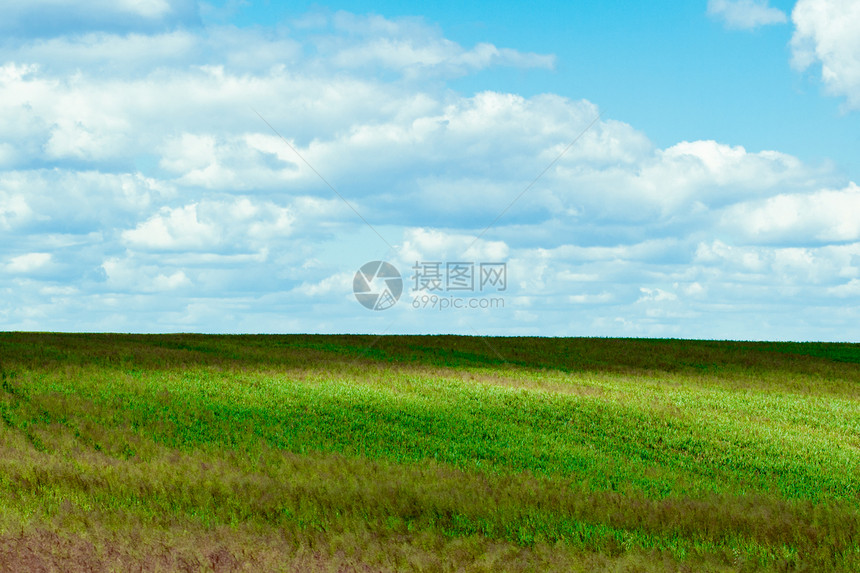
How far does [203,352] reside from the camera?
33625mm

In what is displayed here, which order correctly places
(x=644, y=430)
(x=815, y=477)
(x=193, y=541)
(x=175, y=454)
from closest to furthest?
(x=193, y=541)
(x=175, y=454)
(x=815, y=477)
(x=644, y=430)

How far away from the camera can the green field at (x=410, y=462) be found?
29.9 feet

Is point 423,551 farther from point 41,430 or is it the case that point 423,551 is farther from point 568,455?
point 41,430

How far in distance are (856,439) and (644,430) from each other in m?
6.57

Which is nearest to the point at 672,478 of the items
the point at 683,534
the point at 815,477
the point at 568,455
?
the point at 568,455

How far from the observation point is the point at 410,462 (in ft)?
54.6

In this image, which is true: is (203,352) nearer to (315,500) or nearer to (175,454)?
(175,454)

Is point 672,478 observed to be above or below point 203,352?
below

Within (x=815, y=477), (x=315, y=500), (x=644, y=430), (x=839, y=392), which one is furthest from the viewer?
(x=839, y=392)

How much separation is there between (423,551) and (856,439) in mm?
18480

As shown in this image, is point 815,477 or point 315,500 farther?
point 815,477

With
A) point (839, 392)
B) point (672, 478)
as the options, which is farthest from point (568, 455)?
point (839, 392)

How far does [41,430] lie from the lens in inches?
723

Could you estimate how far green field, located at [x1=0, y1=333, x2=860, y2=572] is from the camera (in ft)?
29.9
